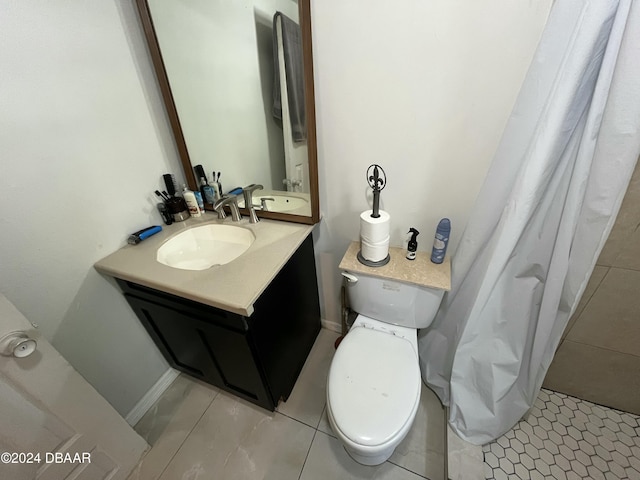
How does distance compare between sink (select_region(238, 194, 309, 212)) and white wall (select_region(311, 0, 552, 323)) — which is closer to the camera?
white wall (select_region(311, 0, 552, 323))

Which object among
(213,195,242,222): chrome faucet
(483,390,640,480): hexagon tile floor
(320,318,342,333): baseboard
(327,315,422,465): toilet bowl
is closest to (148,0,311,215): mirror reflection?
(213,195,242,222): chrome faucet

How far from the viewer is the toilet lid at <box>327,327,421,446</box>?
796mm

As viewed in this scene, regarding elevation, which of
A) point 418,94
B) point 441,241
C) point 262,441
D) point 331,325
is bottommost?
point 262,441

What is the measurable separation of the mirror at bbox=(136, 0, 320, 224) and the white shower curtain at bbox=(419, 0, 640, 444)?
2.25 ft

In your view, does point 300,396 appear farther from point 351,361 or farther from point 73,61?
point 73,61

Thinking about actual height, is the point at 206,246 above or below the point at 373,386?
above

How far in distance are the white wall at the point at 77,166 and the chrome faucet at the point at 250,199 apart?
0.45 meters

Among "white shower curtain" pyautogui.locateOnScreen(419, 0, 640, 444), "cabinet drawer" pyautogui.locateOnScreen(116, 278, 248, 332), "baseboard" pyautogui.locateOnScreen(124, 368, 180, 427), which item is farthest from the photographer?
"baseboard" pyautogui.locateOnScreen(124, 368, 180, 427)

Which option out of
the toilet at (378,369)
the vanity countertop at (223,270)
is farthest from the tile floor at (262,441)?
the vanity countertop at (223,270)

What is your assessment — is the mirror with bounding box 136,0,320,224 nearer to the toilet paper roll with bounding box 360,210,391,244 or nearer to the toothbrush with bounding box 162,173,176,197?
the toothbrush with bounding box 162,173,176,197

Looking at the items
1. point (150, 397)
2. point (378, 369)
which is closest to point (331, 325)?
point (378, 369)

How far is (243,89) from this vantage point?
1042 millimetres

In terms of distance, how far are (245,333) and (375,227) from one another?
617mm

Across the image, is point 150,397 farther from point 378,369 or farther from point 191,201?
point 378,369
